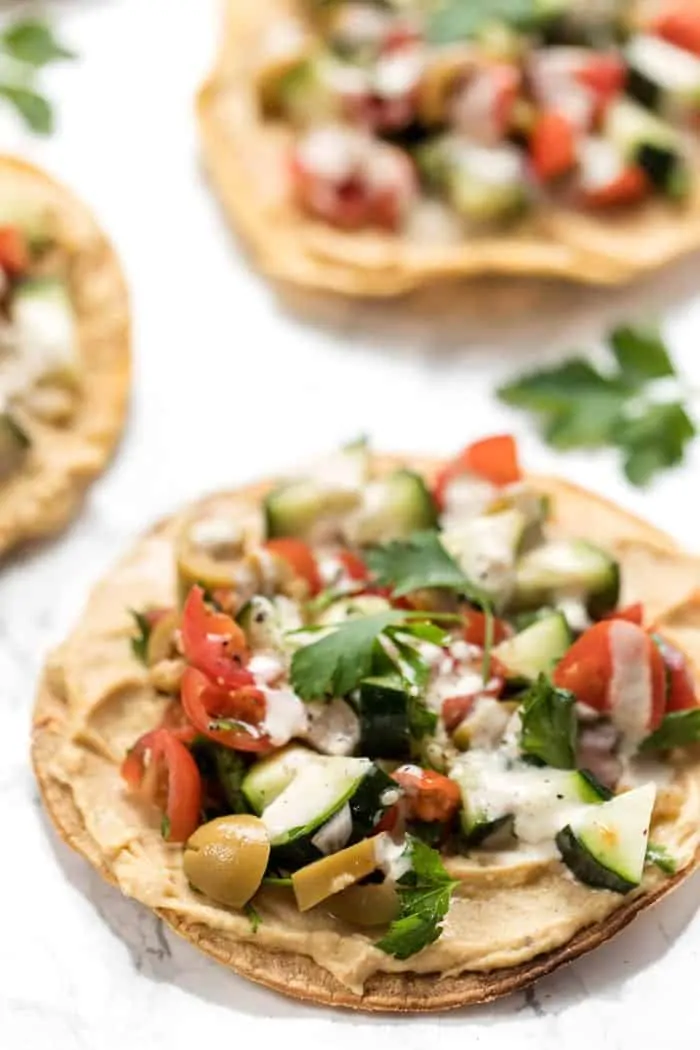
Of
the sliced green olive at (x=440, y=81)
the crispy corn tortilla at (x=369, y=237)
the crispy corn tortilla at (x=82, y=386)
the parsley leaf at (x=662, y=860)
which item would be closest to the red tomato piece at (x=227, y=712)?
the parsley leaf at (x=662, y=860)

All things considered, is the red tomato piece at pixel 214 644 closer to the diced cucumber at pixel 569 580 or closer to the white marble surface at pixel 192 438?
the white marble surface at pixel 192 438

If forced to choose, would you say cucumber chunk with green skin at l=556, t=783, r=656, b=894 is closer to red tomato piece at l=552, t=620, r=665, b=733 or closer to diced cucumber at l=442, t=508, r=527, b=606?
red tomato piece at l=552, t=620, r=665, b=733

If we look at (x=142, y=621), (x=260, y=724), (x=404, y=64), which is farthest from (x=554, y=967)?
(x=404, y=64)

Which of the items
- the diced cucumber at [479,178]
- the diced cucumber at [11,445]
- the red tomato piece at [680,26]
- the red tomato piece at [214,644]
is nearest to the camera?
the red tomato piece at [214,644]

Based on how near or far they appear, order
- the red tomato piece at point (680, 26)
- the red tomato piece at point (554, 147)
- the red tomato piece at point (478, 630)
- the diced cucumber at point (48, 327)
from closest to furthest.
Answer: the red tomato piece at point (478, 630) < the diced cucumber at point (48, 327) < the red tomato piece at point (554, 147) < the red tomato piece at point (680, 26)

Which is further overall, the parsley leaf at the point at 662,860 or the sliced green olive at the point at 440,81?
the sliced green olive at the point at 440,81

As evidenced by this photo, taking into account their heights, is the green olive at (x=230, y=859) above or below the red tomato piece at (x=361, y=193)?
below

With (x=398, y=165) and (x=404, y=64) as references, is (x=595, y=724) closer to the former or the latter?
(x=398, y=165)

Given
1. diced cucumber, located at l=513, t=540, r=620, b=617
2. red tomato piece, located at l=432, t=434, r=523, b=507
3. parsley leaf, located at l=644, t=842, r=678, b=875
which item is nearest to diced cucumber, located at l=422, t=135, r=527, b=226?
red tomato piece, located at l=432, t=434, r=523, b=507

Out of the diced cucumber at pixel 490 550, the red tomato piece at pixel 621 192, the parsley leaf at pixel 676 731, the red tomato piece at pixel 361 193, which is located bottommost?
the parsley leaf at pixel 676 731
